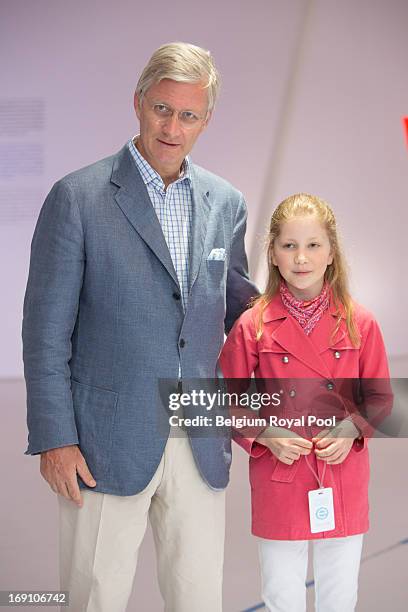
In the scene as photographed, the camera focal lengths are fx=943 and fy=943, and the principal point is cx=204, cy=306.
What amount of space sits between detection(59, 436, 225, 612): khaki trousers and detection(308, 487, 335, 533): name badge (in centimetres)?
24

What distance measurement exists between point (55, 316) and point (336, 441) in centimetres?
76

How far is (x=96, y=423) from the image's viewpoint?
227 centimetres

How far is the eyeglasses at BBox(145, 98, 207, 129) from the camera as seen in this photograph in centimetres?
228

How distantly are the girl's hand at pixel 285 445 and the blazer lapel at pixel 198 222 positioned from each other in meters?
0.43

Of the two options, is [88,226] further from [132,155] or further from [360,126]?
[360,126]

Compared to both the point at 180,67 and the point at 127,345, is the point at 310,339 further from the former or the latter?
the point at 180,67

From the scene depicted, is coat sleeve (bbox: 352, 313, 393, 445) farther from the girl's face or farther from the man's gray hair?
the man's gray hair

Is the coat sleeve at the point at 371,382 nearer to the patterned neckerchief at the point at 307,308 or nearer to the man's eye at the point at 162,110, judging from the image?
the patterned neckerchief at the point at 307,308

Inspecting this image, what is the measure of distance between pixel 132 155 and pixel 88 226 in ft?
0.79

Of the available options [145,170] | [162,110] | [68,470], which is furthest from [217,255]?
[68,470]

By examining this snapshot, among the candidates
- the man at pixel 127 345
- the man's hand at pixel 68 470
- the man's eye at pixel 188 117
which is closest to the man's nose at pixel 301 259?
the man at pixel 127 345

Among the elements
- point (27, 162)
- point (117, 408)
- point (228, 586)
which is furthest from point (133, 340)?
point (27, 162)

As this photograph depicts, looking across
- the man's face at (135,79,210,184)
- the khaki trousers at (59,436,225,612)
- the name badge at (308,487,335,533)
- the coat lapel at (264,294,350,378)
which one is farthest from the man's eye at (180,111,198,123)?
the name badge at (308,487,335,533)

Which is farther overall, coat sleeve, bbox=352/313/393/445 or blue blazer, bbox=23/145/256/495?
coat sleeve, bbox=352/313/393/445
